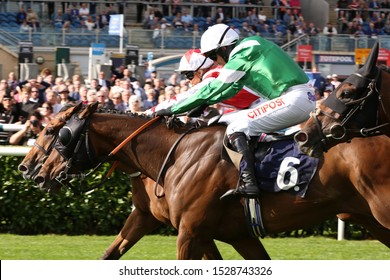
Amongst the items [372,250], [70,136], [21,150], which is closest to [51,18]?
[21,150]

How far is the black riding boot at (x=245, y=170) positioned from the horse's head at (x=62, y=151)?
116 centimetres

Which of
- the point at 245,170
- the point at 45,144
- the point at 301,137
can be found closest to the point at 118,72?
the point at 45,144

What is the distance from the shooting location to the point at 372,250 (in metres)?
9.05

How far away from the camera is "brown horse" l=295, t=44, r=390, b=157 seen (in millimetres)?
5652

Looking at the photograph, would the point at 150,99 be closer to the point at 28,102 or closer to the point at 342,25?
the point at 28,102

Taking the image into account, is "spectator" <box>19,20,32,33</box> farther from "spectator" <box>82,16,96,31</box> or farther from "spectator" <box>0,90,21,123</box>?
"spectator" <box>0,90,21,123</box>

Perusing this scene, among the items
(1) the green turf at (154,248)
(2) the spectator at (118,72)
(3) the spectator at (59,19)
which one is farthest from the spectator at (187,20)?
(1) the green turf at (154,248)

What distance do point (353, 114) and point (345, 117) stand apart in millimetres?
52

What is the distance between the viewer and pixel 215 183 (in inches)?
244

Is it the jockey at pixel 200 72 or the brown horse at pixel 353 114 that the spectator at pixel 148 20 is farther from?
the brown horse at pixel 353 114

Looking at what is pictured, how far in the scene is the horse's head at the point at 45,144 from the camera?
22.0ft

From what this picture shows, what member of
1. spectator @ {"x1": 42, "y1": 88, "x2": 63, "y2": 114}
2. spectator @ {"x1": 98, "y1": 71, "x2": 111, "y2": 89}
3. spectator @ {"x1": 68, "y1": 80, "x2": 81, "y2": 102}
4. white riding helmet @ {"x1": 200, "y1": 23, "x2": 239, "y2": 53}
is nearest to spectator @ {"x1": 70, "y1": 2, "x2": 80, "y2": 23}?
spectator @ {"x1": 98, "y1": 71, "x2": 111, "y2": 89}
